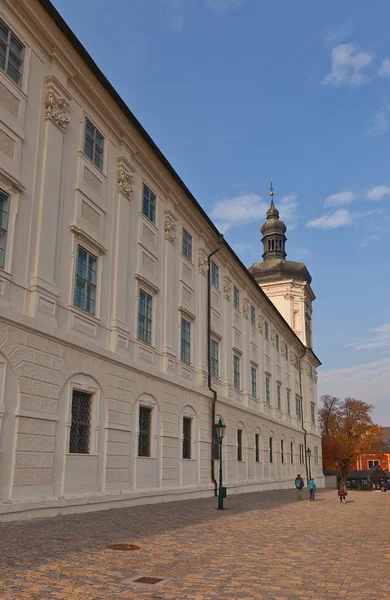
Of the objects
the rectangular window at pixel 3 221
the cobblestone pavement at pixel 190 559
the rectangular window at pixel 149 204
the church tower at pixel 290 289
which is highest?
the church tower at pixel 290 289

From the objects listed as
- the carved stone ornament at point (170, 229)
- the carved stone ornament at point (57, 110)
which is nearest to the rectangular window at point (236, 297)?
the carved stone ornament at point (170, 229)

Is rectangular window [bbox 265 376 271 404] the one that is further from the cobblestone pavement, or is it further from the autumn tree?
the autumn tree

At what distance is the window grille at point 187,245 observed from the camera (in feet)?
82.9

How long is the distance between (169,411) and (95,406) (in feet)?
17.9

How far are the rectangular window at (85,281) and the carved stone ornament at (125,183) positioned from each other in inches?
125

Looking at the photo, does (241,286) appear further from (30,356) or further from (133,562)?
(133,562)

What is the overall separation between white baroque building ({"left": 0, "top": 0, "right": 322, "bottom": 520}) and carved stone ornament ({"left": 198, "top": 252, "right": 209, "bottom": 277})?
0.06 metres

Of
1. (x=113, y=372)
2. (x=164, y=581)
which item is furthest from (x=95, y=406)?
(x=164, y=581)

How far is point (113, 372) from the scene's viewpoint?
17625mm

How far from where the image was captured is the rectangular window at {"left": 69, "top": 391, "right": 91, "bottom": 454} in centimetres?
1545

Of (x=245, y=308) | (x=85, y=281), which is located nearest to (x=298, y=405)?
(x=245, y=308)

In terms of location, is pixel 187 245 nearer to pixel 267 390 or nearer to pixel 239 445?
pixel 239 445

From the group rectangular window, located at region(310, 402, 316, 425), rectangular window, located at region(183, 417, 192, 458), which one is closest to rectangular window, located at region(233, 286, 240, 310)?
rectangular window, located at region(183, 417, 192, 458)

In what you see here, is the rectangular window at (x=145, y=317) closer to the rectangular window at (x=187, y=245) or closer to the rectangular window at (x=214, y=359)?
the rectangular window at (x=187, y=245)
